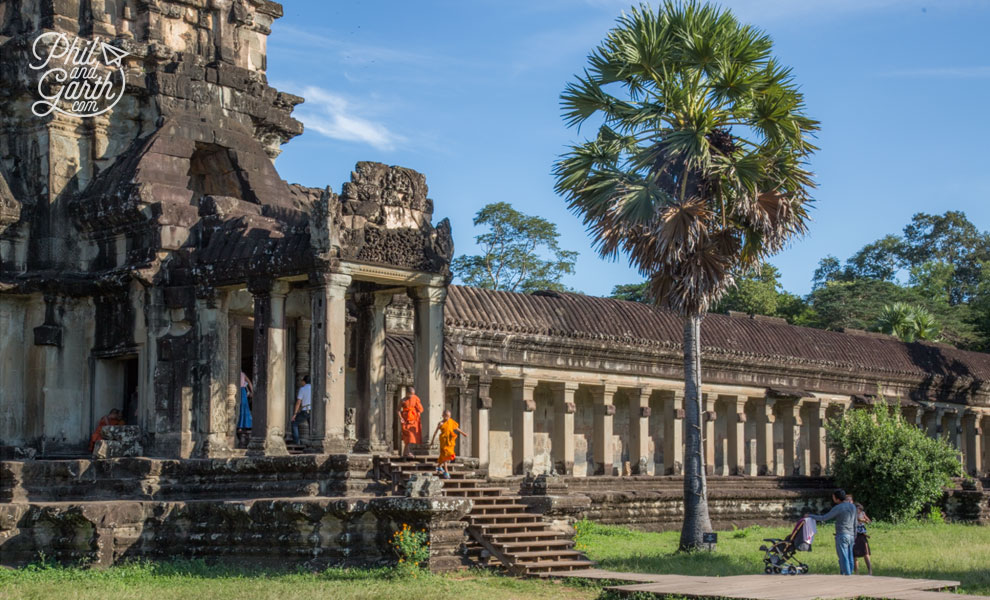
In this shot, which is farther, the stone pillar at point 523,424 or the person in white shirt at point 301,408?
the stone pillar at point 523,424

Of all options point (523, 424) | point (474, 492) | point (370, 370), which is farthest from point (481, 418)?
point (474, 492)

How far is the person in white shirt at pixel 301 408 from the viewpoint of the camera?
66.6ft

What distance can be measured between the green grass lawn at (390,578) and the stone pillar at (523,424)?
7120 mm

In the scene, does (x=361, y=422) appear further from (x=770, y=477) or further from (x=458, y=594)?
(x=770, y=477)

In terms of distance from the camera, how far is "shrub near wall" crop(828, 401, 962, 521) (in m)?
28.2

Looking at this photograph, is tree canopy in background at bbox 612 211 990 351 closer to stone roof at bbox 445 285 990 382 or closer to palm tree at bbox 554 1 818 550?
stone roof at bbox 445 285 990 382

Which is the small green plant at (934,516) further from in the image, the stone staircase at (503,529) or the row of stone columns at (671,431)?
the stone staircase at (503,529)

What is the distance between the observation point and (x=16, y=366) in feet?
69.8

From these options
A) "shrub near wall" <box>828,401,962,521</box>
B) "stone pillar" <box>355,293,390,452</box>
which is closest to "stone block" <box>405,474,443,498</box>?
"stone pillar" <box>355,293,390,452</box>

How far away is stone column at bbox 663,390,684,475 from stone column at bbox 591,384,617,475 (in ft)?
6.91

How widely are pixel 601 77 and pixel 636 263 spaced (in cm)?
309

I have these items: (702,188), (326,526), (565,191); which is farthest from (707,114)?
(326,526)

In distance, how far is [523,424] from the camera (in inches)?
1118

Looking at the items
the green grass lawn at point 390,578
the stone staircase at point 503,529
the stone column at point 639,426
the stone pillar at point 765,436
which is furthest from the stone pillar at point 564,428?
the stone staircase at point 503,529
